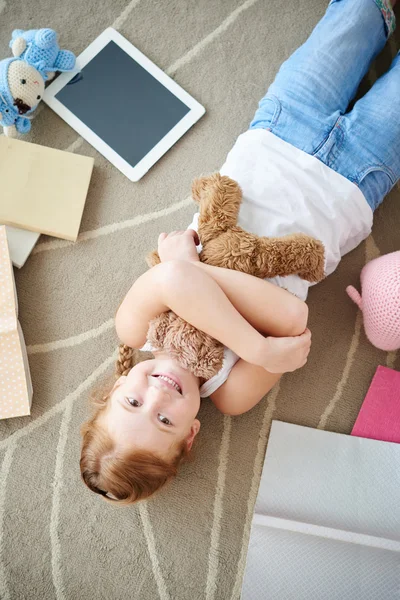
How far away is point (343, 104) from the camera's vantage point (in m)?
1.02

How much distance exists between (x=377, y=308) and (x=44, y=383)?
2.28 ft

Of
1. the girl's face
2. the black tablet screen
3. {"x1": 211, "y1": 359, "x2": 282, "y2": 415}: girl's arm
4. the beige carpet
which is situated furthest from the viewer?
the black tablet screen

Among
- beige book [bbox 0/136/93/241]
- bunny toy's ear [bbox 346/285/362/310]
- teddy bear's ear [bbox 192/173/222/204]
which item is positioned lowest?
bunny toy's ear [bbox 346/285/362/310]

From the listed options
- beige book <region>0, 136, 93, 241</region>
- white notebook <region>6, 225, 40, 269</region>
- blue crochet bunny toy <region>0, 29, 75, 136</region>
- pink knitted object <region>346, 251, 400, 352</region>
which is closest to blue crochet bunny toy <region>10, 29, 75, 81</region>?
blue crochet bunny toy <region>0, 29, 75, 136</region>

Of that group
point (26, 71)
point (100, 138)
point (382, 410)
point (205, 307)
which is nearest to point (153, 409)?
point (205, 307)

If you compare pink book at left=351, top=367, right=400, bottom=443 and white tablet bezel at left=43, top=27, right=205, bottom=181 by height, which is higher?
white tablet bezel at left=43, top=27, right=205, bottom=181

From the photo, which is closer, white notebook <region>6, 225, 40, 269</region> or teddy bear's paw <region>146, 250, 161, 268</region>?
teddy bear's paw <region>146, 250, 161, 268</region>

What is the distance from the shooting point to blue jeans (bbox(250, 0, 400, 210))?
959 mm

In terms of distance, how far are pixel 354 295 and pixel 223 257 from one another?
36 cm

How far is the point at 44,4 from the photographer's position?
1186 millimetres

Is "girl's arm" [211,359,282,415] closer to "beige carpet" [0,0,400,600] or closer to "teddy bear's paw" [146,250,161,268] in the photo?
"beige carpet" [0,0,400,600]

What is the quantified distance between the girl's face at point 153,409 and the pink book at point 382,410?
0.40 m

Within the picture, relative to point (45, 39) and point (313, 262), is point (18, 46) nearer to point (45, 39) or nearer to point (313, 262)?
point (45, 39)

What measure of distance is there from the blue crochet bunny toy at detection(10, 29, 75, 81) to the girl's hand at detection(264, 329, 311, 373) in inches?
29.5
